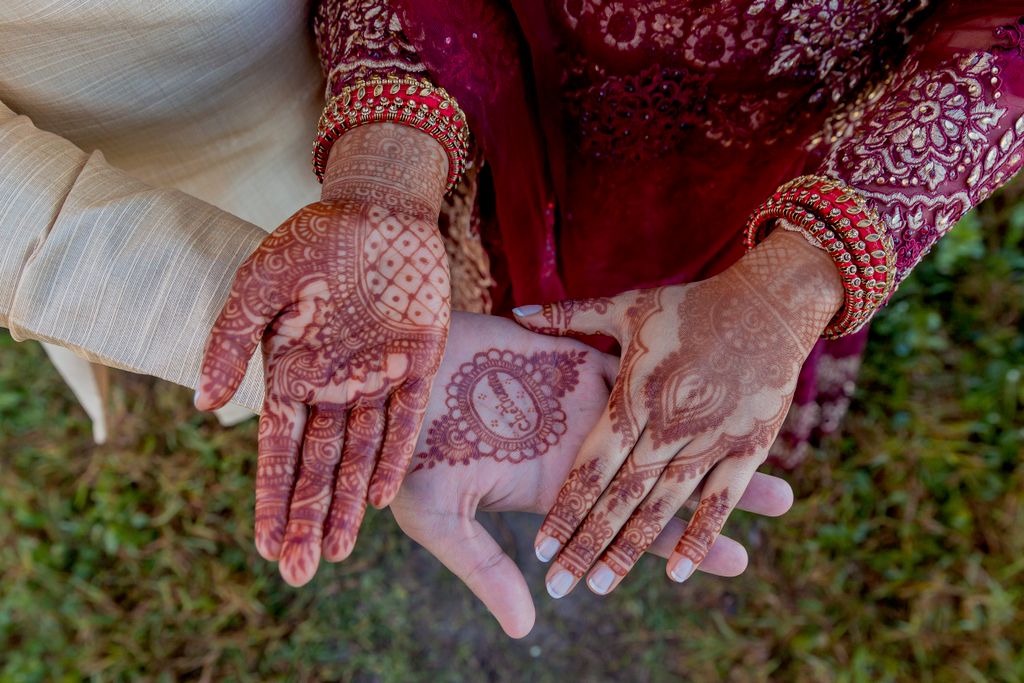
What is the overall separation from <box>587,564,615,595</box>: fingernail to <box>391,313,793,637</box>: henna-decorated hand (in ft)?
0.31

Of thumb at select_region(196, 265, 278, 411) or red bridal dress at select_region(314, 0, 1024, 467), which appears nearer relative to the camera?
thumb at select_region(196, 265, 278, 411)

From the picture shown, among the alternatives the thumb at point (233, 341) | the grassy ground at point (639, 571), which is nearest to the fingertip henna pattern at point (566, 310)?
the thumb at point (233, 341)

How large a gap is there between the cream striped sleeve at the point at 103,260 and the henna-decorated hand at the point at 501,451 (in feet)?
1.25

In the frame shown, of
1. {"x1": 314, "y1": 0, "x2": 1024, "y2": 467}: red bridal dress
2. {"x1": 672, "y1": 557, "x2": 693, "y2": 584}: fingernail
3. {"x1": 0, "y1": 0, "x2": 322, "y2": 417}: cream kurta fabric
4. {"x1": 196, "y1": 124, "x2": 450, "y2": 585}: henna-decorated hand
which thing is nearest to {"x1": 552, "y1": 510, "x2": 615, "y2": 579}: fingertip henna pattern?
{"x1": 672, "y1": 557, "x2": 693, "y2": 584}: fingernail

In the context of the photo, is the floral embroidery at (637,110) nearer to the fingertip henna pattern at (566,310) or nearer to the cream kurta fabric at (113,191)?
the fingertip henna pattern at (566,310)

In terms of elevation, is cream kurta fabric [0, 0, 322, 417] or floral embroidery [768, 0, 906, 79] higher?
floral embroidery [768, 0, 906, 79]

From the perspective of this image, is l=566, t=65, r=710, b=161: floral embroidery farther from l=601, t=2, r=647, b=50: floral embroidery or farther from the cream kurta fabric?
the cream kurta fabric

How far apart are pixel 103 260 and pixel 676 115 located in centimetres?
91

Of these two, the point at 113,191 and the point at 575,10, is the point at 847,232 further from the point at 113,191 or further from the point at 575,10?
the point at 113,191

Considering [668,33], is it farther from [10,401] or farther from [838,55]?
[10,401]

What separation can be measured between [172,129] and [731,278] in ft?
3.19

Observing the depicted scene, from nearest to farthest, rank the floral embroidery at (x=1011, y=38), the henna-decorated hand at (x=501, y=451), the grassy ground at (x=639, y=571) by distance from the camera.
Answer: the floral embroidery at (x=1011, y=38) < the henna-decorated hand at (x=501, y=451) < the grassy ground at (x=639, y=571)

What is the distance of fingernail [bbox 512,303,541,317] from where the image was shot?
1222mm

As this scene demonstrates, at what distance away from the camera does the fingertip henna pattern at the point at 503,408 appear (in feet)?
3.91
